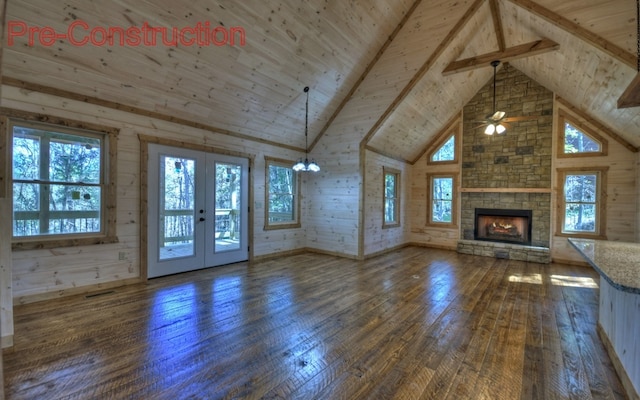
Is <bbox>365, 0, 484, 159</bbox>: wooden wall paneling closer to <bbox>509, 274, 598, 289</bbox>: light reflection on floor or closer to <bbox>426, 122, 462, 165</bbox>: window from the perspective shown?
<bbox>426, 122, 462, 165</bbox>: window

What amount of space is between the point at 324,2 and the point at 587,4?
310cm

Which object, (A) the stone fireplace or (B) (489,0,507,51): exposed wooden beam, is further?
(A) the stone fireplace

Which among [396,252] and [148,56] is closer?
[148,56]

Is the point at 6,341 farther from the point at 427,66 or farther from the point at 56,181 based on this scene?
the point at 427,66

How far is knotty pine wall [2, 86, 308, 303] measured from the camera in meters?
3.59

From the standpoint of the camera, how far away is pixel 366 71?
5.88 metres

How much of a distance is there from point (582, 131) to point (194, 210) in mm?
8217

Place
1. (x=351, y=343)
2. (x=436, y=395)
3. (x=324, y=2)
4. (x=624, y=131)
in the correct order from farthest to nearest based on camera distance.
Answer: (x=624, y=131)
(x=324, y=2)
(x=351, y=343)
(x=436, y=395)

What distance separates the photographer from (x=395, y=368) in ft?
7.77

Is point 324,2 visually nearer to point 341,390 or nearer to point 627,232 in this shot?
point 341,390

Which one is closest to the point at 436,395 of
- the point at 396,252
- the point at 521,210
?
the point at 396,252

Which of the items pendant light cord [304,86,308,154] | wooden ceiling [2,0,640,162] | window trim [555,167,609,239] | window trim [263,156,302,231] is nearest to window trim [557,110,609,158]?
window trim [555,167,609,239]

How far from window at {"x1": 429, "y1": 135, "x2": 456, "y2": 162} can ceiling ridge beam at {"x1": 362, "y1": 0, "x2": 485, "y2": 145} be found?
2985 millimetres

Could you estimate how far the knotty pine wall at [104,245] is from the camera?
11.8ft
